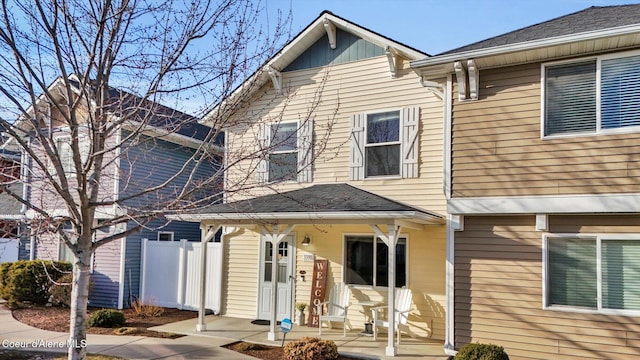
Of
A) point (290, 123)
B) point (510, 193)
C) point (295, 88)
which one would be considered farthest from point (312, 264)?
point (510, 193)

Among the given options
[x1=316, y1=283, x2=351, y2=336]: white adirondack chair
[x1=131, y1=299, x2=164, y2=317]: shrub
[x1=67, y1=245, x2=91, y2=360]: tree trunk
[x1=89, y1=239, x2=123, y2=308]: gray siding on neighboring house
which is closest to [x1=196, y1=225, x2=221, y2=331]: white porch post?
[x1=131, y1=299, x2=164, y2=317]: shrub

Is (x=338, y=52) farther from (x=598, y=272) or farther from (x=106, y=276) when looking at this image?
(x=106, y=276)

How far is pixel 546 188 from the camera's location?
7.71m

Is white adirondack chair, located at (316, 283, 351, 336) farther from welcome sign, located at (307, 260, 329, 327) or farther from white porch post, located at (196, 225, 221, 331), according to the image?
white porch post, located at (196, 225, 221, 331)

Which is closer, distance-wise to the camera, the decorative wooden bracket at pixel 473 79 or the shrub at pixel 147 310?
the decorative wooden bracket at pixel 473 79

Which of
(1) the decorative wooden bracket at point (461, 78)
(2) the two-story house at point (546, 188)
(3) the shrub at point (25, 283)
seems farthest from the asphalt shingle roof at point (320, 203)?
(3) the shrub at point (25, 283)

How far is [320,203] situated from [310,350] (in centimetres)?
276

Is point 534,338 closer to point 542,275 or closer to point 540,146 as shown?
point 542,275

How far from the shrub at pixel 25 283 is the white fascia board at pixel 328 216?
5407mm

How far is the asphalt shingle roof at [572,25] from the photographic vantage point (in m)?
7.53

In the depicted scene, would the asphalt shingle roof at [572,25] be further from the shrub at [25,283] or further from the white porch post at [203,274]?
the shrub at [25,283]

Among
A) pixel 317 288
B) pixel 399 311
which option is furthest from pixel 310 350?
pixel 317 288

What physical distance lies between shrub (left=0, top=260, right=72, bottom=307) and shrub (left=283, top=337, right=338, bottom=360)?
7.73 m

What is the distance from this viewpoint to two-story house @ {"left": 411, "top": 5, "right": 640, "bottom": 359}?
7.23m
